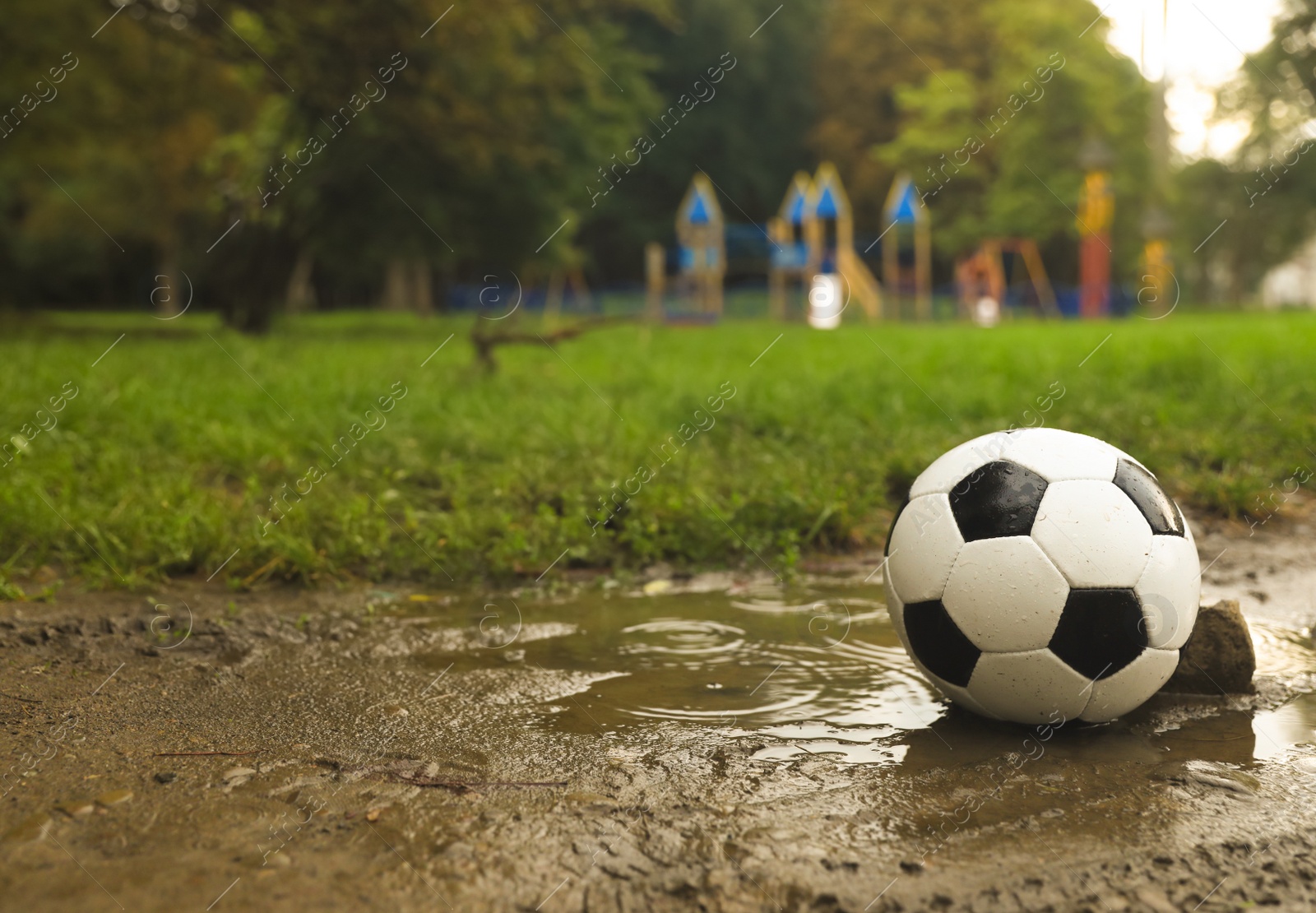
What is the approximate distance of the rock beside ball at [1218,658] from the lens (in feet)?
10.6

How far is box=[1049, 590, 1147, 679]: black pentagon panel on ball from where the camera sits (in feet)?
9.43

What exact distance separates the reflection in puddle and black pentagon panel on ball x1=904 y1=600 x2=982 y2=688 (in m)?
0.16

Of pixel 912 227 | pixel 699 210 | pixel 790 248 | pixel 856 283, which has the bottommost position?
pixel 856 283

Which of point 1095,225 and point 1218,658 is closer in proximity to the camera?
point 1218,658

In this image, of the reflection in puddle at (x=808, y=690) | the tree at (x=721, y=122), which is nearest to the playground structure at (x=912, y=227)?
the tree at (x=721, y=122)

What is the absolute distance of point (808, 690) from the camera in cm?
337

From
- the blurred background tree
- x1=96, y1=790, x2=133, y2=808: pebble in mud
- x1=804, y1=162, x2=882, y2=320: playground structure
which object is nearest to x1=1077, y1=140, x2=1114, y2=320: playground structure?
the blurred background tree

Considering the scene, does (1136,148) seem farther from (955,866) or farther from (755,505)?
(955,866)

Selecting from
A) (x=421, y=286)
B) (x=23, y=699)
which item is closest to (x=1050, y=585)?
(x=23, y=699)

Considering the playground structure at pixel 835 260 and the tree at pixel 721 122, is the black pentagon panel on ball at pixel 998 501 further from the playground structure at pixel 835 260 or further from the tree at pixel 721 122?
the tree at pixel 721 122

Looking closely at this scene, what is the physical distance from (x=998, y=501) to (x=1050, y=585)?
10.1 inches

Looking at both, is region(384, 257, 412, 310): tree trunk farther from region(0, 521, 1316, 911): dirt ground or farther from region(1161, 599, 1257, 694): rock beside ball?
region(1161, 599, 1257, 694): rock beside ball

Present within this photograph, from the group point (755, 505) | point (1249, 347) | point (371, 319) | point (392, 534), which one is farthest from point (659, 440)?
point (371, 319)

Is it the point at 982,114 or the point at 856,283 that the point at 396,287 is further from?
the point at 982,114
